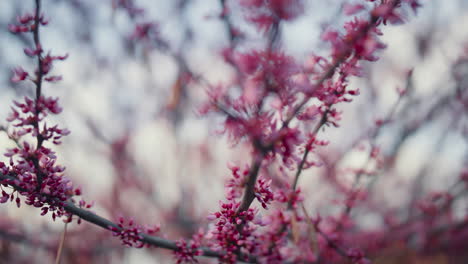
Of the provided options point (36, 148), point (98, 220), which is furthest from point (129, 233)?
point (36, 148)

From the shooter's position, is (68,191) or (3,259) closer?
(68,191)

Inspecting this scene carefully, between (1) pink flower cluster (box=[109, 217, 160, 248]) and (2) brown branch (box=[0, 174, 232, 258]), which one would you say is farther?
(1) pink flower cluster (box=[109, 217, 160, 248])

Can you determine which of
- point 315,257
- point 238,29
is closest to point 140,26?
point 238,29

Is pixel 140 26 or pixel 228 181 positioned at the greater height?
pixel 140 26

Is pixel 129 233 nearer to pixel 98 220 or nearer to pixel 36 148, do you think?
pixel 98 220

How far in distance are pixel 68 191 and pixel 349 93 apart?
1.38m

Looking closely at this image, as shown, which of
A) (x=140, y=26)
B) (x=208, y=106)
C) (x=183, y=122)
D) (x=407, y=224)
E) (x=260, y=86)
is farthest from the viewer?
(x=183, y=122)

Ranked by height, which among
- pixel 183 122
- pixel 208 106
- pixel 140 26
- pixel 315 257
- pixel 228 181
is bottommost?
pixel 315 257

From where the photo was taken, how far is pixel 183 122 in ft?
19.8

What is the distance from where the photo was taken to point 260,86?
1402mm

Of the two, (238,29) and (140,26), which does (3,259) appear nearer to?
(140,26)

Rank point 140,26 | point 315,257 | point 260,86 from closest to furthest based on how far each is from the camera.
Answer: point 260,86
point 315,257
point 140,26

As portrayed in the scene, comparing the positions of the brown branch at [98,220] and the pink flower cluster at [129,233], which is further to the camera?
the pink flower cluster at [129,233]

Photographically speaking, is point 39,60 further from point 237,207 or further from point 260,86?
point 237,207
